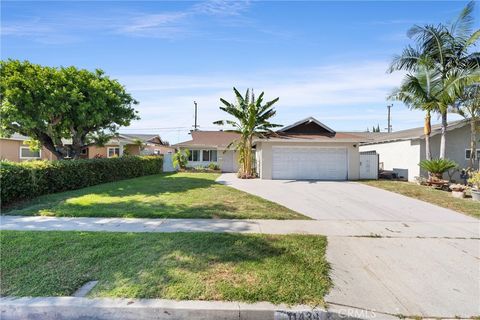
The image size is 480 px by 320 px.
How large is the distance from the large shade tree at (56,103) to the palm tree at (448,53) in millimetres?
17357

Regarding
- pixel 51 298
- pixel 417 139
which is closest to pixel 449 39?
pixel 417 139

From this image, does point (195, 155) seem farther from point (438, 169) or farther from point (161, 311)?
point (161, 311)

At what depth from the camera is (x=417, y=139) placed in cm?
1747

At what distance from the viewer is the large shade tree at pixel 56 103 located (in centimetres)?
1248

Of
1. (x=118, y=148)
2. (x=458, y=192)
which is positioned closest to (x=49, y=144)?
(x=118, y=148)

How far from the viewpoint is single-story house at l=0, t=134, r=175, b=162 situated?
21.9m

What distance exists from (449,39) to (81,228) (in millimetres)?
19348

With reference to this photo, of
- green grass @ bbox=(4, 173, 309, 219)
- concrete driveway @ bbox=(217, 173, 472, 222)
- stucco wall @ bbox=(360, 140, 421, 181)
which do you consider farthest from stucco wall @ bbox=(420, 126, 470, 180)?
green grass @ bbox=(4, 173, 309, 219)

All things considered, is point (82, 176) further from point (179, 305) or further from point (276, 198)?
point (179, 305)

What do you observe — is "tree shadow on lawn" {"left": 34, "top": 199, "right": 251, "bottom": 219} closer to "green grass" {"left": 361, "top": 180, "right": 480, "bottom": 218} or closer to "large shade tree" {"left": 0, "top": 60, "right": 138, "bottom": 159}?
"large shade tree" {"left": 0, "top": 60, "right": 138, "bottom": 159}

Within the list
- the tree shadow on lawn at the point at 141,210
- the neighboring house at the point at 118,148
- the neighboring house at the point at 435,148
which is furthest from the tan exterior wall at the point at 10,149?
the neighboring house at the point at 435,148

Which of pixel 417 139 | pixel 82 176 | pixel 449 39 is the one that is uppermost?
pixel 449 39

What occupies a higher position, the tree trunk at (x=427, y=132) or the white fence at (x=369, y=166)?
the tree trunk at (x=427, y=132)

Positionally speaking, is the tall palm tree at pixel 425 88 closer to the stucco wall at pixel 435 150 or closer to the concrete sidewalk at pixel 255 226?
the stucco wall at pixel 435 150
